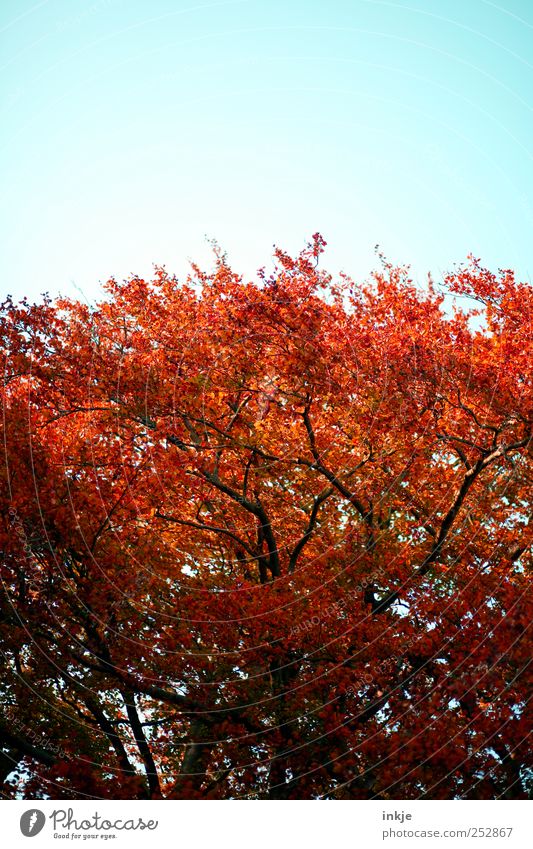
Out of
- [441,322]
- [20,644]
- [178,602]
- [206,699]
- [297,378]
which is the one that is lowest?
[206,699]

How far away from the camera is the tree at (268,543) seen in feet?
63.6

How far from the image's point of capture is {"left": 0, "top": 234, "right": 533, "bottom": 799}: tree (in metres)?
19.4

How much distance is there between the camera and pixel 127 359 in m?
25.4

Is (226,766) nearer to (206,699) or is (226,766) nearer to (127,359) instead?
(206,699)

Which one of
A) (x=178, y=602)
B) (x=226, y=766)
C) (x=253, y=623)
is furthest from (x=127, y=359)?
(x=226, y=766)
